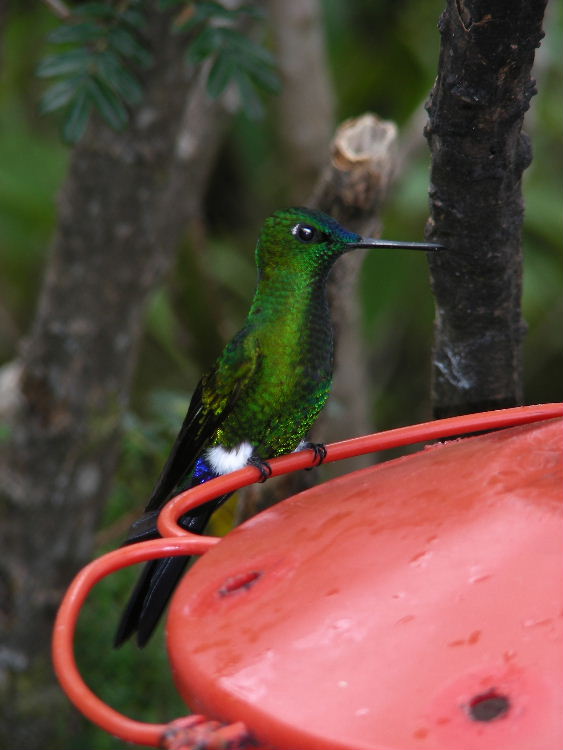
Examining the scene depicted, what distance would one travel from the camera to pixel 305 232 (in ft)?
5.51

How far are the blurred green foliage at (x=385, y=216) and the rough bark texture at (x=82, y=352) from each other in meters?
1.18

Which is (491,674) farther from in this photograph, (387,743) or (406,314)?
(406,314)

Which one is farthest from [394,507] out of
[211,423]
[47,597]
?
[47,597]

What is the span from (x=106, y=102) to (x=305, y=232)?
532 millimetres

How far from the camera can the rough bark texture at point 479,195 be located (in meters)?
1.15

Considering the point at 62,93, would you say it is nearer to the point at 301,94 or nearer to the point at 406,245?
the point at 406,245

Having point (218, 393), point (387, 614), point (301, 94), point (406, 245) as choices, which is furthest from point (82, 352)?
point (387, 614)

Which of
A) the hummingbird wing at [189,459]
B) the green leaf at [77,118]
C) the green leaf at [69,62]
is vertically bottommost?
the hummingbird wing at [189,459]

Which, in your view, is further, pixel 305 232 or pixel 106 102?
pixel 106 102

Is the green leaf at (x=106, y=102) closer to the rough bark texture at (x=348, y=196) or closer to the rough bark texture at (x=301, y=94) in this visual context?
the rough bark texture at (x=348, y=196)

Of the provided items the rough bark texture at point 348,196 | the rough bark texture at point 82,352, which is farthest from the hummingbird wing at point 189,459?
the rough bark texture at point 82,352

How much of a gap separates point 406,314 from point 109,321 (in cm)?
290

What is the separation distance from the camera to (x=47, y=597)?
284cm

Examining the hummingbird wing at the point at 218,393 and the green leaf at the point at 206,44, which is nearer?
the hummingbird wing at the point at 218,393
